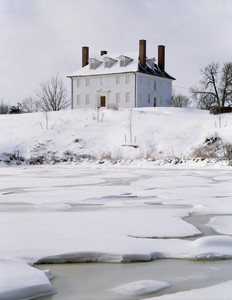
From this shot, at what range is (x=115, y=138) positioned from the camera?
1324 inches

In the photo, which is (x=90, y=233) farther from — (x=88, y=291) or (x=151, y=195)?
(x=151, y=195)

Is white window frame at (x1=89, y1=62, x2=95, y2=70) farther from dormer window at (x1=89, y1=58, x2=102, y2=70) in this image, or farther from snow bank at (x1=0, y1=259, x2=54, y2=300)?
snow bank at (x1=0, y1=259, x2=54, y2=300)

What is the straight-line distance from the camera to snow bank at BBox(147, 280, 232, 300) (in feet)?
12.4

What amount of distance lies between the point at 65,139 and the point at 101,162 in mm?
7854

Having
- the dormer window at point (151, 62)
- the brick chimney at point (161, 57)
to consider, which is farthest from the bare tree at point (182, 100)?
the dormer window at point (151, 62)

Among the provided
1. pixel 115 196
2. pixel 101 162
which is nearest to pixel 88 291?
pixel 115 196

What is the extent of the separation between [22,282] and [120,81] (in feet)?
169

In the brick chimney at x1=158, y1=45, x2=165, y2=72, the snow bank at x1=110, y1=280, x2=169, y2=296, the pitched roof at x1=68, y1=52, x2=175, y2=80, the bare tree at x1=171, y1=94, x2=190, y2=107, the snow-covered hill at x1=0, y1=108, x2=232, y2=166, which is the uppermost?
the brick chimney at x1=158, y1=45, x2=165, y2=72

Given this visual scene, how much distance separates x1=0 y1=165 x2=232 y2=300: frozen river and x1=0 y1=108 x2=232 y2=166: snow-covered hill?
56.1 ft

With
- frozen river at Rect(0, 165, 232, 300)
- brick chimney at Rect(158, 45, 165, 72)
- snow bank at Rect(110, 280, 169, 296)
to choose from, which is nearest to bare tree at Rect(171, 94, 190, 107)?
brick chimney at Rect(158, 45, 165, 72)

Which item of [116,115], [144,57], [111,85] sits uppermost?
[144,57]

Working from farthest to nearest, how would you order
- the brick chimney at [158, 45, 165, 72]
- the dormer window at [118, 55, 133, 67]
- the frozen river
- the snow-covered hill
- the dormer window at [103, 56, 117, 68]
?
the brick chimney at [158, 45, 165, 72] < the dormer window at [103, 56, 117, 68] < the dormer window at [118, 55, 133, 67] < the snow-covered hill < the frozen river

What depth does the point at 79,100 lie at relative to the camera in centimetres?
5759

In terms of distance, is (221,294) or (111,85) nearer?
(221,294)
